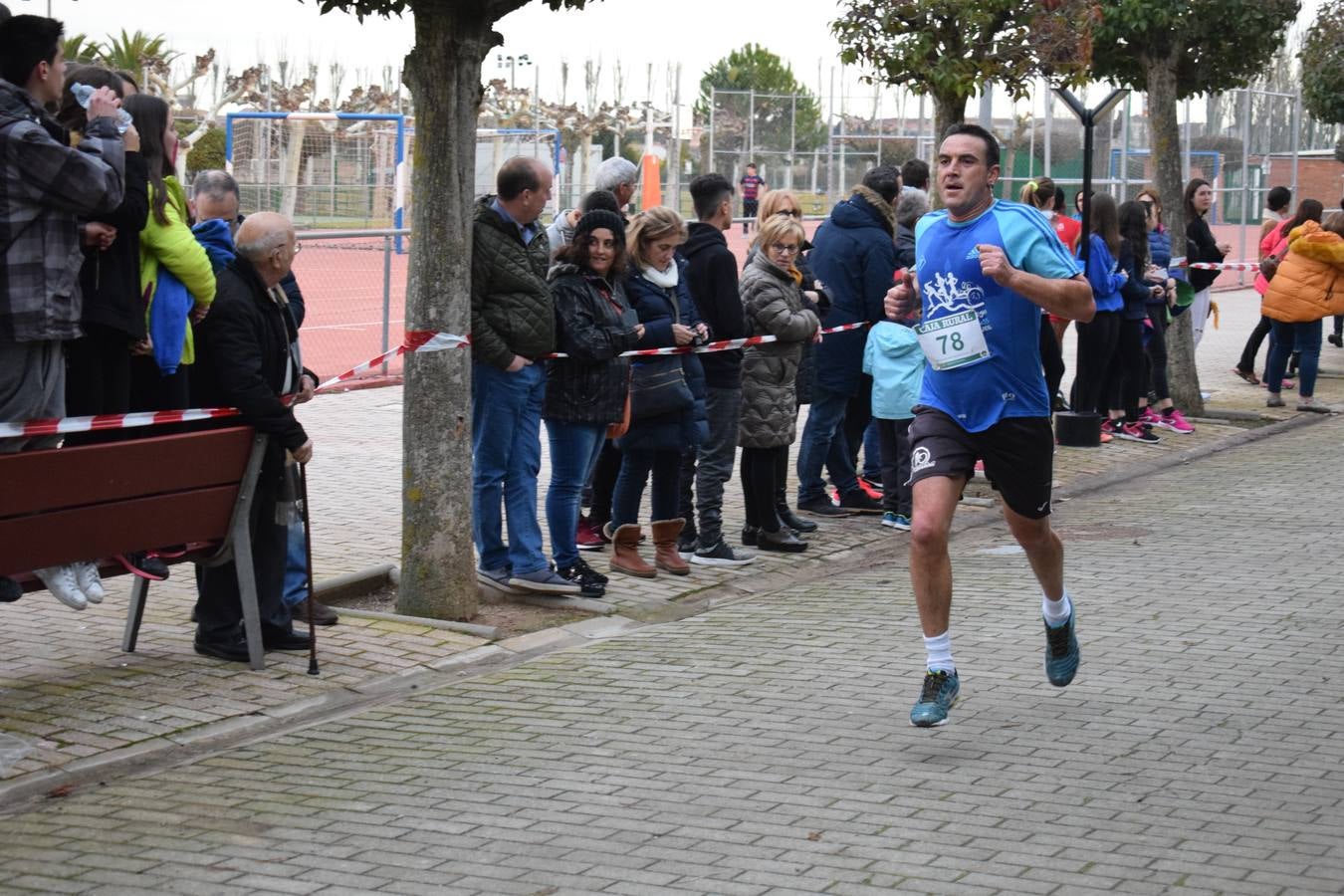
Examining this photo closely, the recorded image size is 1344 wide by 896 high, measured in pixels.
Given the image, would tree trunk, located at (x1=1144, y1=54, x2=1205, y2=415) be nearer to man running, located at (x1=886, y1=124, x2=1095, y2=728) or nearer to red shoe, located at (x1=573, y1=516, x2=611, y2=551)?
red shoe, located at (x1=573, y1=516, x2=611, y2=551)

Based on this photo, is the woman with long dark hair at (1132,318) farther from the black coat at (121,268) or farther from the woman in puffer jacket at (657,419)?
the black coat at (121,268)

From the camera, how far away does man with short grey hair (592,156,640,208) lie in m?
10.1

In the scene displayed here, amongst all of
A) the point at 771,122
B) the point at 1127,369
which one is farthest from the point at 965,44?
the point at 771,122

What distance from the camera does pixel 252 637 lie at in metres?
7.00

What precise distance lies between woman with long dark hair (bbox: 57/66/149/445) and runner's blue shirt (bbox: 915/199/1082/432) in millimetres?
2906

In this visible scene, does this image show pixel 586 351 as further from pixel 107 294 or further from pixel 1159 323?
pixel 1159 323

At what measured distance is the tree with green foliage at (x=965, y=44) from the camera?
44.1 feet

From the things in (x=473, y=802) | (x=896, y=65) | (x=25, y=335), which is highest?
(x=896, y=65)

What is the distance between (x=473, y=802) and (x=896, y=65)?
964 centimetres

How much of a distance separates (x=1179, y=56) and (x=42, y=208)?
13.0 metres

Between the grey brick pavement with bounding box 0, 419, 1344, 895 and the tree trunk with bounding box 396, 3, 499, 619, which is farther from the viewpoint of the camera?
the tree trunk with bounding box 396, 3, 499, 619

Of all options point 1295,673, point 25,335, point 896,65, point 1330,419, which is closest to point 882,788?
point 1295,673

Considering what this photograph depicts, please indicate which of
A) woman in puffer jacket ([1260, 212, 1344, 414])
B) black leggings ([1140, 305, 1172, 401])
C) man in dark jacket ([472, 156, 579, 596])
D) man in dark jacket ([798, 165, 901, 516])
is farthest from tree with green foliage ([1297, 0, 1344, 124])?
man in dark jacket ([472, 156, 579, 596])

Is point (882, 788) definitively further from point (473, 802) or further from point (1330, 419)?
point (1330, 419)
